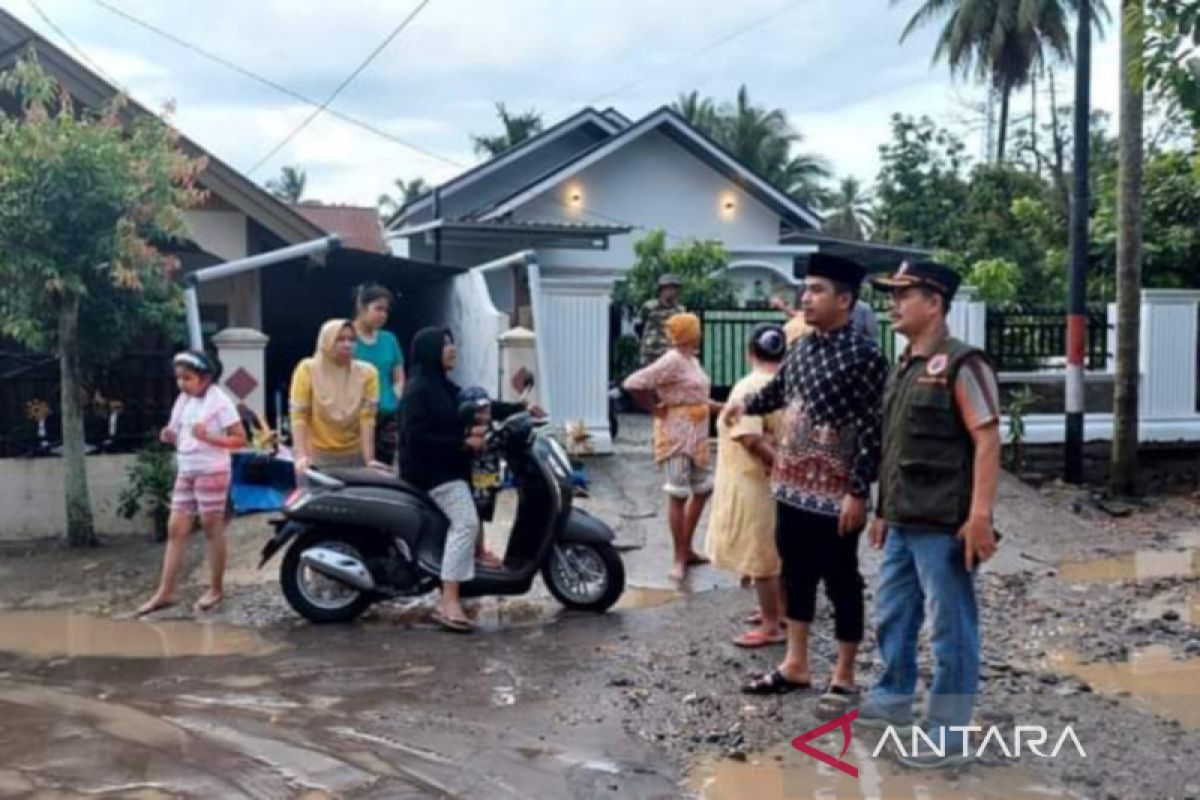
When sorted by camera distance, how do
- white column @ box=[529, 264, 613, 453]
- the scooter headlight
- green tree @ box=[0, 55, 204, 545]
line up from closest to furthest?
the scooter headlight
green tree @ box=[0, 55, 204, 545]
white column @ box=[529, 264, 613, 453]

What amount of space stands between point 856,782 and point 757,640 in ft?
5.95

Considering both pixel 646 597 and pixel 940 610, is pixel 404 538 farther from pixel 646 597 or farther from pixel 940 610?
pixel 940 610

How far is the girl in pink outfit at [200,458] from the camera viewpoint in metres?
7.12

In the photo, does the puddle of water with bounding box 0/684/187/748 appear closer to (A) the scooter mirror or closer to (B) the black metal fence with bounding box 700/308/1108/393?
(A) the scooter mirror

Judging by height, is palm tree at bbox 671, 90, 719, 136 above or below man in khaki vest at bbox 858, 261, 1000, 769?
above

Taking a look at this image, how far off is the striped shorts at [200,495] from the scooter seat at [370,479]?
0.86 meters

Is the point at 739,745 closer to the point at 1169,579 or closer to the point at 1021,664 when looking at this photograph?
the point at 1021,664

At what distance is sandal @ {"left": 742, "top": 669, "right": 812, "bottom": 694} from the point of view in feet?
16.7

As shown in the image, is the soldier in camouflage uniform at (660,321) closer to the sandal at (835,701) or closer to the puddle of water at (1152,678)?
the puddle of water at (1152,678)

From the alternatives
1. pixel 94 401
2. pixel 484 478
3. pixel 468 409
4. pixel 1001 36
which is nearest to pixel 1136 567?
pixel 484 478

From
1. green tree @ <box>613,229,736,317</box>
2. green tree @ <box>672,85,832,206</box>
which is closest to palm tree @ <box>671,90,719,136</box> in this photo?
green tree @ <box>672,85,832,206</box>

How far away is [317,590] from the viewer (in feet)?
22.2

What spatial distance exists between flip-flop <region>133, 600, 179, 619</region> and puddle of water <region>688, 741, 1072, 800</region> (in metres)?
4.23

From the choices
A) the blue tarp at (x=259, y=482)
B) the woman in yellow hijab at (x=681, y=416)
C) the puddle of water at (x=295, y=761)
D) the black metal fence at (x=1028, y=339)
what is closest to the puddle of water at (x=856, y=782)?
the puddle of water at (x=295, y=761)
